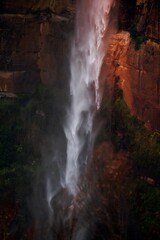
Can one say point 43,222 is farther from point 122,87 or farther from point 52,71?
point 52,71

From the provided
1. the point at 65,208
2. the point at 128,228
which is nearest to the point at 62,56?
the point at 65,208

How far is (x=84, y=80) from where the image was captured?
17797 millimetres

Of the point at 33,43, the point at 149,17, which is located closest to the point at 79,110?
the point at 33,43

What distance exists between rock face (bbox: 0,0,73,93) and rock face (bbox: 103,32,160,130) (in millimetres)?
4157

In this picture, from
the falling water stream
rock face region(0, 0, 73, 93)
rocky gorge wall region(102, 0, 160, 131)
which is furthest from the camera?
rock face region(0, 0, 73, 93)

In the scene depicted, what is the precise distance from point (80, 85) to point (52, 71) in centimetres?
159

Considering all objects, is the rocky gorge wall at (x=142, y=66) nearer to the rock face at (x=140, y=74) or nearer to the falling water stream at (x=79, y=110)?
the rock face at (x=140, y=74)

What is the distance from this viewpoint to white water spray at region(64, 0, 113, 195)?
16062 millimetres

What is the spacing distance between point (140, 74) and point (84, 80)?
11.3 ft

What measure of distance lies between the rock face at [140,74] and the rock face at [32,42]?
4157mm

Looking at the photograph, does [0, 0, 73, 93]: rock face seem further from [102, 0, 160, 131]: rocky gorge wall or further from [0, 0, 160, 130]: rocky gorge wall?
[102, 0, 160, 131]: rocky gorge wall

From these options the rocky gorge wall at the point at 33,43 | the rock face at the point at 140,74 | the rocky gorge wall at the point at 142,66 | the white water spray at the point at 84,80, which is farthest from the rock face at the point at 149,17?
the rocky gorge wall at the point at 33,43

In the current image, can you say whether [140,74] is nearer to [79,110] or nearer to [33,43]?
[79,110]

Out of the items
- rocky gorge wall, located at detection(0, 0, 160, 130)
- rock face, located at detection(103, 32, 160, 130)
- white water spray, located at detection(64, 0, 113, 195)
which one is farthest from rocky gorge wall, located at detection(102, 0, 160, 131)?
rocky gorge wall, located at detection(0, 0, 160, 130)
